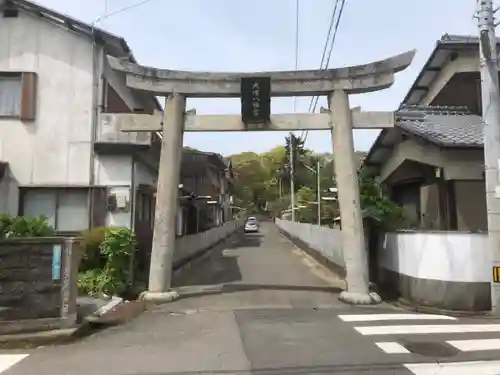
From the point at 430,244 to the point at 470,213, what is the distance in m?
4.07

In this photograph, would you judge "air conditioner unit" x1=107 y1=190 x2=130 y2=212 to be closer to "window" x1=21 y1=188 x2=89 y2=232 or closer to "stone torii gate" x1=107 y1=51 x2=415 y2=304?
"window" x1=21 y1=188 x2=89 y2=232

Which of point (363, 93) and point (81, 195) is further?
point (81, 195)

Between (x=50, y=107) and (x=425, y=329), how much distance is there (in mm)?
12203

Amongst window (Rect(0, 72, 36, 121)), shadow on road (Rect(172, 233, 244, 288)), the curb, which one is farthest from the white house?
the curb

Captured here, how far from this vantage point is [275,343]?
7.48m

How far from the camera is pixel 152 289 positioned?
12242mm

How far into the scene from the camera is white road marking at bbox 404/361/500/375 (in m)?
5.86

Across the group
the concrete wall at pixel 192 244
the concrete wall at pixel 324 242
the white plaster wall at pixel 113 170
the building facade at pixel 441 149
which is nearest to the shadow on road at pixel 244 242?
the concrete wall at pixel 192 244

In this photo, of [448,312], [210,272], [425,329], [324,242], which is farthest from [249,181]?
[425,329]

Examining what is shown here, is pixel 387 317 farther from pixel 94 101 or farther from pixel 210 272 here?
pixel 94 101

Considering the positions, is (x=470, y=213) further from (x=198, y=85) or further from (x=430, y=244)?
(x=198, y=85)

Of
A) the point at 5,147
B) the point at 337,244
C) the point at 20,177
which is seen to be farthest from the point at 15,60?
the point at 337,244

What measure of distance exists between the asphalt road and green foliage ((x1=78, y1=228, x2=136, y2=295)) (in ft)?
5.84

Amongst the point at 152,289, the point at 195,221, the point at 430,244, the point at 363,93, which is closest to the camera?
the point at 430,244
